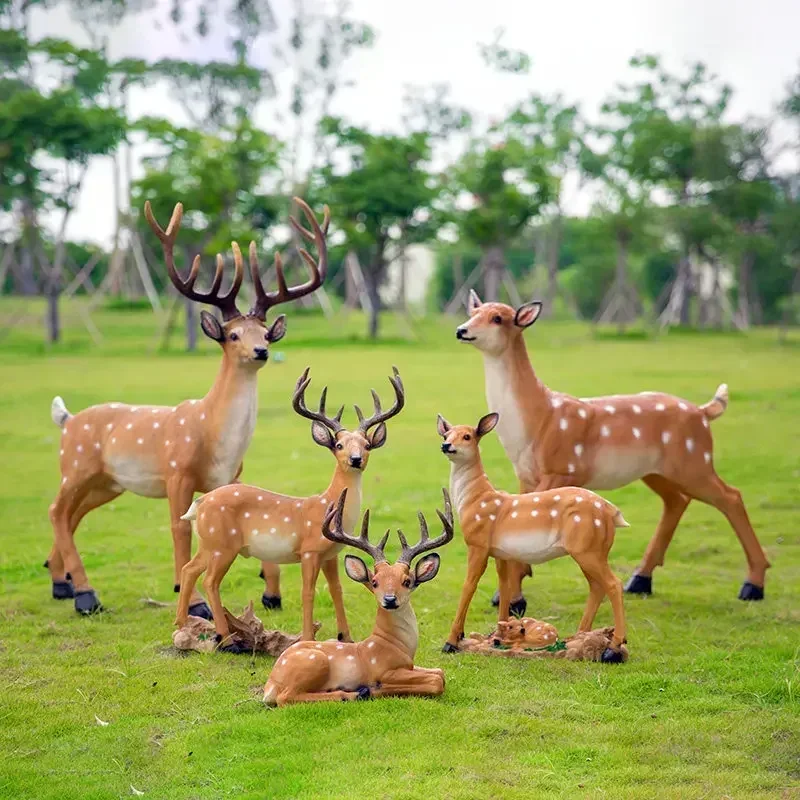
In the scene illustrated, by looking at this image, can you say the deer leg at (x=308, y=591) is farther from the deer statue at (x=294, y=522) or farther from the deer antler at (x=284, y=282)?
the deer antler at (x=284, y=282)

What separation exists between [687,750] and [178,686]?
2.46 metres

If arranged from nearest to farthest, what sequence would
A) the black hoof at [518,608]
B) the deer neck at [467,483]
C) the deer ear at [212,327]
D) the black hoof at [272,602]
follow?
the deer neck at [467,483] → the deer ear at [212,327] → the black hoof at [518,608] → the black hoof at [272,602]

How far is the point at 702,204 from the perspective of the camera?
1644 inches

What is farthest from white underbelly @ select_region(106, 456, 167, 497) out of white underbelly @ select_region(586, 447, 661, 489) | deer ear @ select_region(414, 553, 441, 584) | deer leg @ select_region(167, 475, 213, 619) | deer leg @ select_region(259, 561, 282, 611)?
white underbelly @ select_region(586, 447, 661, 489)

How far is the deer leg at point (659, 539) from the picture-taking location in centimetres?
804

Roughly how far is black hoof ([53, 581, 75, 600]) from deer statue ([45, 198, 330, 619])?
0.27 meters

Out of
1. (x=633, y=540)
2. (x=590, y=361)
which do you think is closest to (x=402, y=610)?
(x=633, y=540)

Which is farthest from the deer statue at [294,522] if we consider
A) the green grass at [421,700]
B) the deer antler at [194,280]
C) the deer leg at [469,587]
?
the deer antler at [194,280]

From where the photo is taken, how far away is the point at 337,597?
6.39 m

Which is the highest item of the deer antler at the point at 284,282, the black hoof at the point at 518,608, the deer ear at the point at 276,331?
the deer antler at the point at 284,282

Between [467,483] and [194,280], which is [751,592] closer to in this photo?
[467,483]

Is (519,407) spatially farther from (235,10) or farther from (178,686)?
(235,10)

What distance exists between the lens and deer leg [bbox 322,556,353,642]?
6.34m

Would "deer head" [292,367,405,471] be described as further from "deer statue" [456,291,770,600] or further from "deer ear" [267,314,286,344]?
A: "deer statue" [456,291,770,600]
